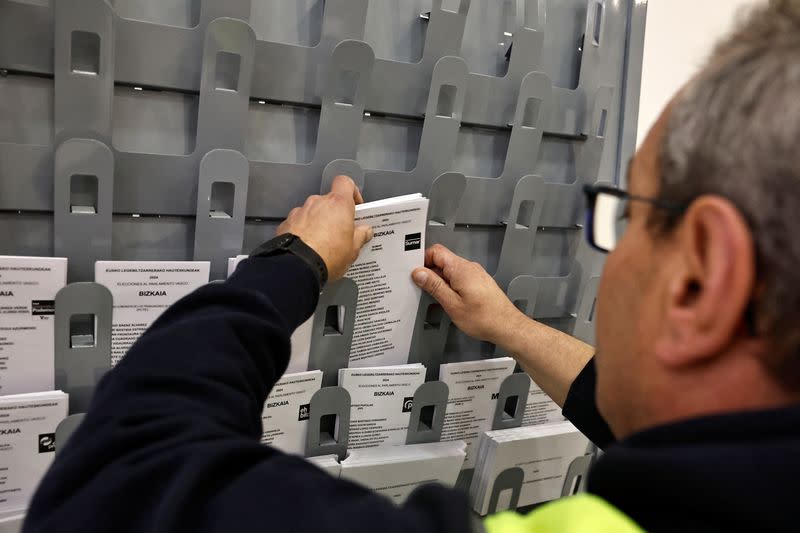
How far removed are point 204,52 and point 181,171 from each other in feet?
0.43

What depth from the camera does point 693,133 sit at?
16.0 inches

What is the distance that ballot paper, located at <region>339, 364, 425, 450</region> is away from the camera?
819mm

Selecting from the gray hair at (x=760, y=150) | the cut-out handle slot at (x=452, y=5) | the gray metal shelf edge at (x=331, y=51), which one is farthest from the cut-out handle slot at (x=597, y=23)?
the gray hair at (x=760, y=150)

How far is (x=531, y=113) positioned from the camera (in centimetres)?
85

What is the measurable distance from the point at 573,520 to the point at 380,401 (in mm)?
509

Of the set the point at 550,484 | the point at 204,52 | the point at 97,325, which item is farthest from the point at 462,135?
the point at 550,484

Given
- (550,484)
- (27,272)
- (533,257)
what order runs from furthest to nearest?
(550,484)
(533,257)
(27,272)

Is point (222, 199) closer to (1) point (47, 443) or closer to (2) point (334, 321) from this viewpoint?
(2) point (334, 321)

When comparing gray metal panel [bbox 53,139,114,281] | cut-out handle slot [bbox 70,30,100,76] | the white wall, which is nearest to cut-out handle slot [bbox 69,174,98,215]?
gray metal panel [bbox 53,139,114,281]

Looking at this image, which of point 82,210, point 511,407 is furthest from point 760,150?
point 511,407

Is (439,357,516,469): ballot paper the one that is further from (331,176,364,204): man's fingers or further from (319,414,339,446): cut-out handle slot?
(331,176,364,204): man's fingers

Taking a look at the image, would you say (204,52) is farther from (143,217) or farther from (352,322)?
(352,322)

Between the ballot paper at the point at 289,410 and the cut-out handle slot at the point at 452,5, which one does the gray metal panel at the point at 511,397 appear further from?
the cut-out handle slot at the point at 452,5

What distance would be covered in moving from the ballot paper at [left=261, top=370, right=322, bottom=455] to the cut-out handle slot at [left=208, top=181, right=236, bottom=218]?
22 centimetres
